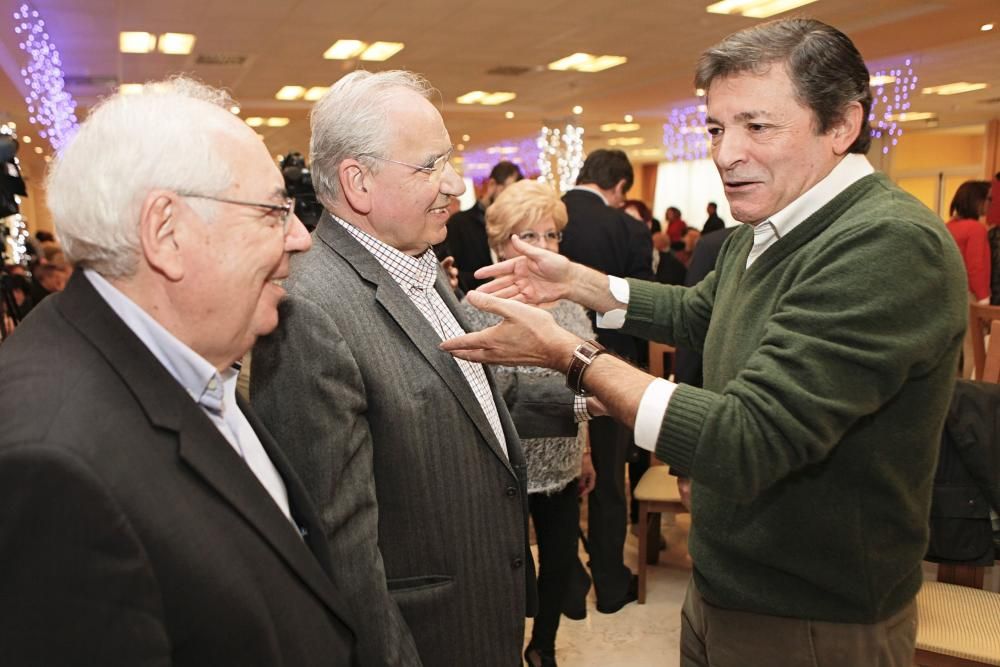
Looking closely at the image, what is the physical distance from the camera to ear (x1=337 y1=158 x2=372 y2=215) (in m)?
1.41

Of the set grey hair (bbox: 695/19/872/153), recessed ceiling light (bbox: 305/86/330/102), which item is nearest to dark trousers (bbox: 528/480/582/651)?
grey hair (bbox: 695/19/872/153)

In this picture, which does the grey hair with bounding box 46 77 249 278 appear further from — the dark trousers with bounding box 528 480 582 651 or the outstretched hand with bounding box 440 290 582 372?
the dark trousers with bounding box 528 480 582 651

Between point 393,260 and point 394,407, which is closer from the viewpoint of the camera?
point 394,407

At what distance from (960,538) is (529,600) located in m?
1.35

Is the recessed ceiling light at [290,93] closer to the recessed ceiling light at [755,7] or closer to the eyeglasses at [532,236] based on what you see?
the recessed ceiling light at [755,7]

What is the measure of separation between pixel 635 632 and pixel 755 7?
620cm

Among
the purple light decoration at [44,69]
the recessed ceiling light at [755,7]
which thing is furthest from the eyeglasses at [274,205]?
the recessed ceiling light at [755,7]

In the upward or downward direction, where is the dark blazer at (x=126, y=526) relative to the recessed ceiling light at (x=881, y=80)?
downward

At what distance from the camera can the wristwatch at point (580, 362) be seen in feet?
4.24

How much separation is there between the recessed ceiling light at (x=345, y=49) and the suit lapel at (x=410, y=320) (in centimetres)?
752

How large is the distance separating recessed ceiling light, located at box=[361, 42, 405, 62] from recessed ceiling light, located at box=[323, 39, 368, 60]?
0.29 feet

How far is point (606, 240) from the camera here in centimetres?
376

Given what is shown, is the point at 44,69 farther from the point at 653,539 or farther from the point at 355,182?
the point at 355,182

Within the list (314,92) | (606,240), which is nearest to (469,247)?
(606,240)
